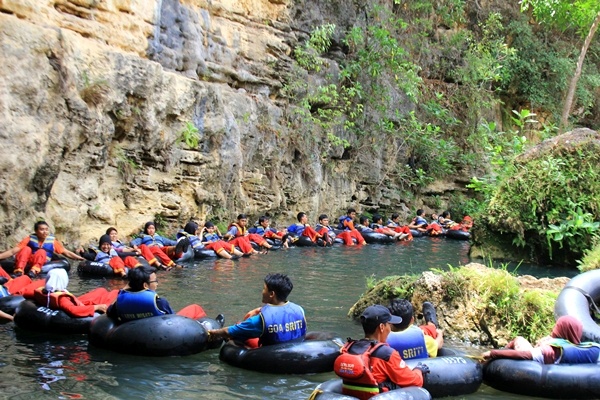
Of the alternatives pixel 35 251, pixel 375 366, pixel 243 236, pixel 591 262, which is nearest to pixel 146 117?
pixel 243 236

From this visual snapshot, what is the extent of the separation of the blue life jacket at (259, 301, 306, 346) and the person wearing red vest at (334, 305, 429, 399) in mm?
1429

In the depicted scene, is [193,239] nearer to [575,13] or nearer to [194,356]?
[194,356]

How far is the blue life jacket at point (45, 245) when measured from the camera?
35.9 ft

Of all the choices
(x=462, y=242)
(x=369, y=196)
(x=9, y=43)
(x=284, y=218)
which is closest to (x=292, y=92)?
(x=284, y=218)

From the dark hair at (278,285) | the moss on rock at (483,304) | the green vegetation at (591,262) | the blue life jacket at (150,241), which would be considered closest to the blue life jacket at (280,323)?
the dark hair at (278,285)

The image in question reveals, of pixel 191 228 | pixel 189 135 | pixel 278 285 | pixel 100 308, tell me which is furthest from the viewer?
pixel 189 135

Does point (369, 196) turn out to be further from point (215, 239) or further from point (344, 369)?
point (344, 369)

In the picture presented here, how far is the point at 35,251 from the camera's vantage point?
10891 mm

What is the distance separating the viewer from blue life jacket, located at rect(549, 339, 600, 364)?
576 cm

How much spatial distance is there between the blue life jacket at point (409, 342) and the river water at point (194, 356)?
74 cm

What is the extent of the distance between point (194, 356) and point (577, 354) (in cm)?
362

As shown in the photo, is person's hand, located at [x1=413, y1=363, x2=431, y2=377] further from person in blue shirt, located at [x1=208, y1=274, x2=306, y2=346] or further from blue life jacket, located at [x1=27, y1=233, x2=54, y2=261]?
blue life jacket, located at [x1=27, y1=233, x2=54, y2=261]

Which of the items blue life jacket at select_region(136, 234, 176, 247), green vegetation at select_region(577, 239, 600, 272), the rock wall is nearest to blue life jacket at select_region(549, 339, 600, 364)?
green vegetation at select_region(577, 239, 600, 272)

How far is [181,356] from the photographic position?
6.68 m
